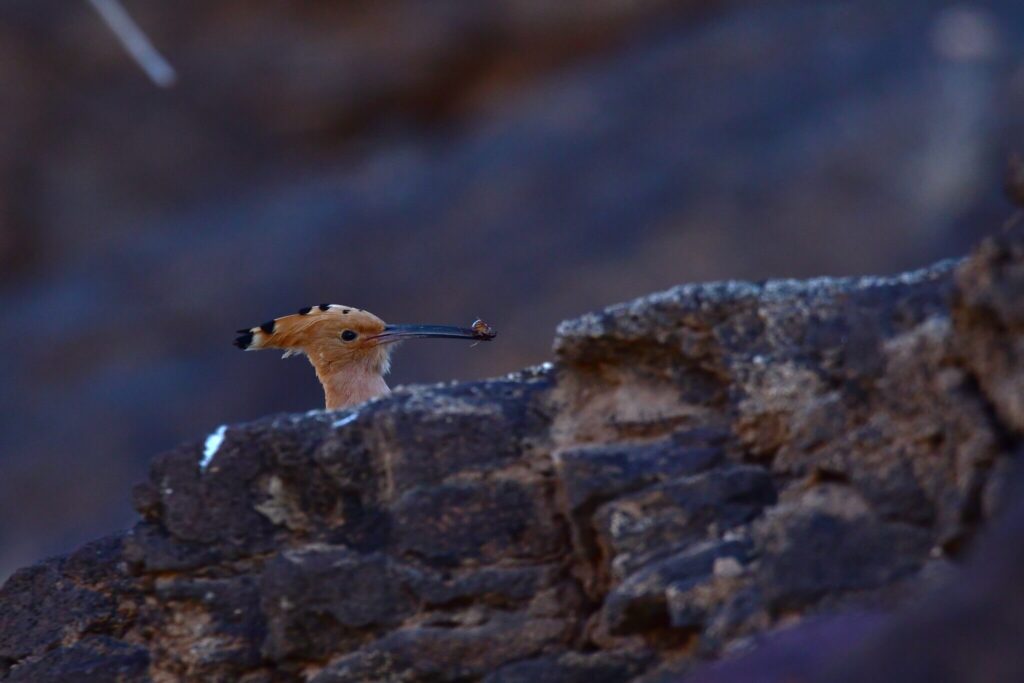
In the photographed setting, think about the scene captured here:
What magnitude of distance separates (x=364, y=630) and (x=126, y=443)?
10.7m

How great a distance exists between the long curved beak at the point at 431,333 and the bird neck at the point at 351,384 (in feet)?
0.48

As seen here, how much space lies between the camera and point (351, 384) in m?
7.95

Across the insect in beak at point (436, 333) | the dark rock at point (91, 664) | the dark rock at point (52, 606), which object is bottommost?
the dark rock at point (91, 664)

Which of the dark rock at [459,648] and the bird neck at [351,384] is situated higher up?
the bird neck at [351,384]

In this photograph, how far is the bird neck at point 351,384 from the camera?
7926 millimetres

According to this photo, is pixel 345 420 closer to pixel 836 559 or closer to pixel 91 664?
pixel 91 664

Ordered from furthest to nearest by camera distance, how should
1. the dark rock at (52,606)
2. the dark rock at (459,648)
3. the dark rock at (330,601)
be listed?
the dark rock at (52,606) → the dark rock at (330,601) → the dark rock at (459,648)

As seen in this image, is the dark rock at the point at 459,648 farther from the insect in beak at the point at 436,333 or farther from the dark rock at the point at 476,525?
the insect in beak at the point at 436,333

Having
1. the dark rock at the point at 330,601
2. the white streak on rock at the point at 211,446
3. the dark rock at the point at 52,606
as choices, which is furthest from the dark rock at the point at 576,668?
the dark rock at the point at 52,606

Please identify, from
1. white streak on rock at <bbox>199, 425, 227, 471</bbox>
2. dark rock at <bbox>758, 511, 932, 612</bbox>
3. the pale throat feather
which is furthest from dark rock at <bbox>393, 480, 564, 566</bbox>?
the pale throat feather

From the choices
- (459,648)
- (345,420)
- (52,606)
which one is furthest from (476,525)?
(52,606)

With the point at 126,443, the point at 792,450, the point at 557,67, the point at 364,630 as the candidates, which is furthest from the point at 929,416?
the point at 557,67

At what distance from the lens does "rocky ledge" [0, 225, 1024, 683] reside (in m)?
3.59

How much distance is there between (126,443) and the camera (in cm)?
1461
